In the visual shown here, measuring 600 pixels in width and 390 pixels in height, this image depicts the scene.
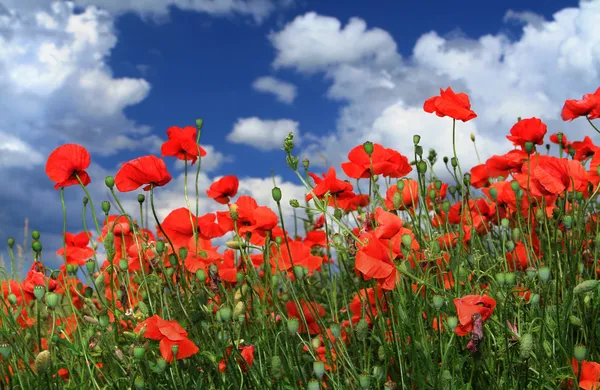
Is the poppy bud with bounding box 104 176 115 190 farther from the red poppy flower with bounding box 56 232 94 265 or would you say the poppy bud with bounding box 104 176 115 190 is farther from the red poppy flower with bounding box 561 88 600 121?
the red poppy flower with bounding box 561 88 600 121

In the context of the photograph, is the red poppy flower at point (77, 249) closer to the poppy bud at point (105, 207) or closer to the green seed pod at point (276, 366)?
the poppy bud at point (105, 207)

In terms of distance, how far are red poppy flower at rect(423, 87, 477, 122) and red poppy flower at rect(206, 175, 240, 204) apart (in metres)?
0.84

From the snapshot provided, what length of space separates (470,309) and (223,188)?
1.37 metres

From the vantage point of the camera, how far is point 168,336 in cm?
167

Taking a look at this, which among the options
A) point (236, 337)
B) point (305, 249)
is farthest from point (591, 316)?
point (236, 337)

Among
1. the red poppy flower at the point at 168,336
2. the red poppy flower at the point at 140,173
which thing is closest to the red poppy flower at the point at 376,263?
the red poppy flower at the point at 168,336

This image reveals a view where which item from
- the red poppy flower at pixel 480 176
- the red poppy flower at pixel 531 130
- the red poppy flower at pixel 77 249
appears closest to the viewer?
the red poppy flower at pixel 531 130

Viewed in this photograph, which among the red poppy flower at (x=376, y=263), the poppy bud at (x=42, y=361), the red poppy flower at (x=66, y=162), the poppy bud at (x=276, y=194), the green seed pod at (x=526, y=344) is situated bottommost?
the green seed pod at (x=526, y=344)

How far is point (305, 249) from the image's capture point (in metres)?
2.58

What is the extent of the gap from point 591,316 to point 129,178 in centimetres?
169

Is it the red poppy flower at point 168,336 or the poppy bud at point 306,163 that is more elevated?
the poppy bud at point 306,163

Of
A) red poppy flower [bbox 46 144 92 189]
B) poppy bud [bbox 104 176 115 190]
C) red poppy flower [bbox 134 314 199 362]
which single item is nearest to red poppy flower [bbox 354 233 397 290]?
red poppy flower [bbox 134 314 199 362]

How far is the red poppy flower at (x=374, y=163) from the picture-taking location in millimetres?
2367

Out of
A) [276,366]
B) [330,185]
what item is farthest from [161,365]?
[330,185]
